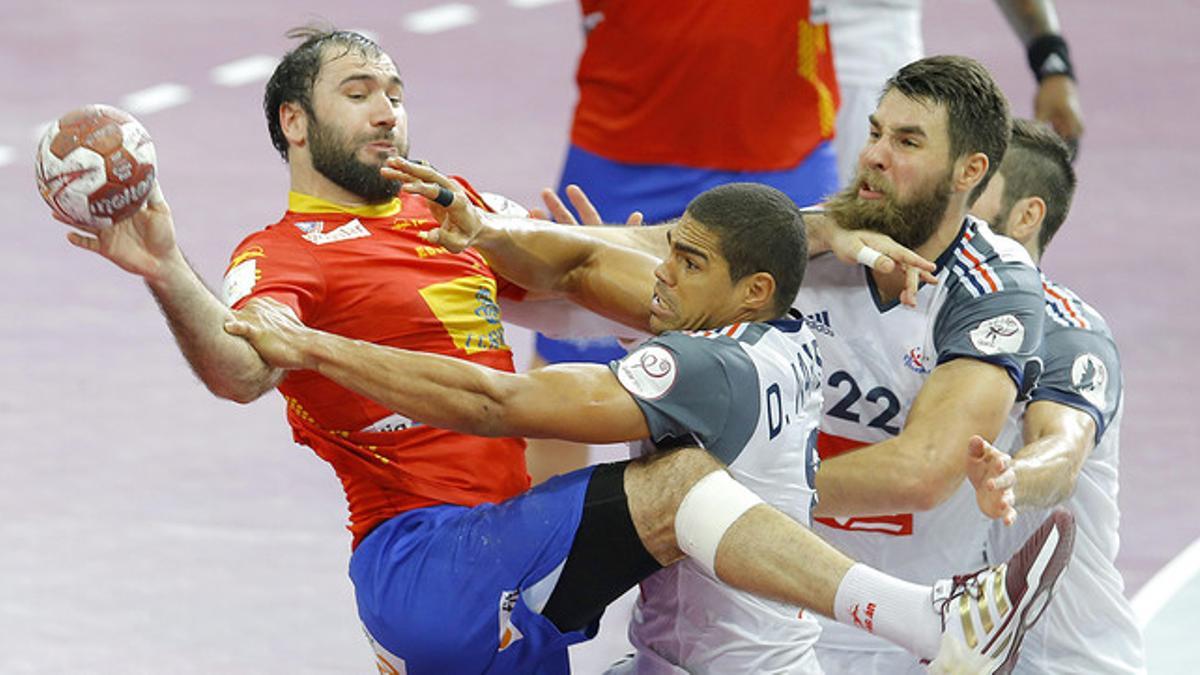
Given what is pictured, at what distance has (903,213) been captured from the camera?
22.2 ft

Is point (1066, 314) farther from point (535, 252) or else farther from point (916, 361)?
A: point (535, 252)

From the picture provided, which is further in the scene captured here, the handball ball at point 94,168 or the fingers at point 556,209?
the fingers at point 556,209

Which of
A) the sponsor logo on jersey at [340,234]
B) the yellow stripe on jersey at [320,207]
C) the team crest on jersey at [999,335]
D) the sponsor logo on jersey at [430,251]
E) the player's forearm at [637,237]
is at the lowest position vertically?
the team crest on jersey at [999,335]

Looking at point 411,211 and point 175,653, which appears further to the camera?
point 175,653

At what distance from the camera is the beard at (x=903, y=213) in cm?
677

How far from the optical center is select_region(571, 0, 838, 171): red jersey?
864cm

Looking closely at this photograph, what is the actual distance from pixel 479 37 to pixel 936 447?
404 inches

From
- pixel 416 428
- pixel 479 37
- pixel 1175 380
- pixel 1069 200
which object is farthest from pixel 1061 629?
pixel 479 37

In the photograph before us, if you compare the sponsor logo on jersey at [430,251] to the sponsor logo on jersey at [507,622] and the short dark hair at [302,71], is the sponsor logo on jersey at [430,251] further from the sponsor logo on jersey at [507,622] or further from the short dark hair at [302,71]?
the sponsor logo on jersey at [507,622]

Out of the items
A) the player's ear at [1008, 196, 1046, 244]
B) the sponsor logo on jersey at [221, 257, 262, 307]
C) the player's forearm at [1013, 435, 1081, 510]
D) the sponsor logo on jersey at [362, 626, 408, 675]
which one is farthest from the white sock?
the player's ear at [1008, 196, 1046, 244]

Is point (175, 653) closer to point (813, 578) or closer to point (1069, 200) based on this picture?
point (813, 578)

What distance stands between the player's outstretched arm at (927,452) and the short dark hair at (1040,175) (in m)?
1.06

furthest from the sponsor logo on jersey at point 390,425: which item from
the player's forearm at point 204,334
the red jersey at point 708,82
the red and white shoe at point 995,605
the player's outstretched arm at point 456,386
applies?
the red jersey at point 708,82

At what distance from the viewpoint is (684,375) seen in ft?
19.6
